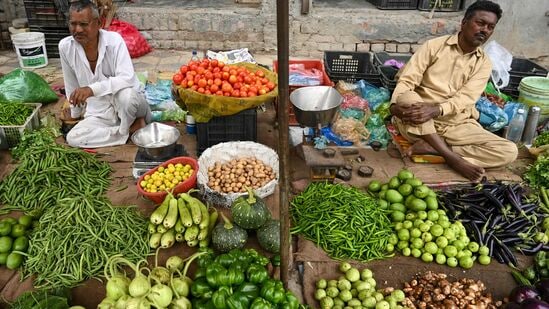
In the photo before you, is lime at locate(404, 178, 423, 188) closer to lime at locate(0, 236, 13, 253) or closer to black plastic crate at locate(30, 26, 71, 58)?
lime at locate(0, 236, 13, 253)

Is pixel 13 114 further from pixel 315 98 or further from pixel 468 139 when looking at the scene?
pixel 468 139

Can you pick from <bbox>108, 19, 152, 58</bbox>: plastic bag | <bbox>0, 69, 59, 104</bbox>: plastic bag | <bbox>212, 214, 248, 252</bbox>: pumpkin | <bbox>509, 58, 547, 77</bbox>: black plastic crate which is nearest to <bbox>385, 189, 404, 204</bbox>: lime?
<bbox>212, 214, 248, 252</bbox>: pumpkin

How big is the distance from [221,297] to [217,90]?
7.21 ft

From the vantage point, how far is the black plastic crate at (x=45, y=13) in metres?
6.84

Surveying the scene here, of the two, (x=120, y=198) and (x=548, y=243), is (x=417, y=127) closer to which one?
(x=548, y=243)

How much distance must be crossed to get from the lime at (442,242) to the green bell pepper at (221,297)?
1716mm

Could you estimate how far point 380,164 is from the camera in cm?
449

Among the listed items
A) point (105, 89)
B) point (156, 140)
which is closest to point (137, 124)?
point (105, 89)

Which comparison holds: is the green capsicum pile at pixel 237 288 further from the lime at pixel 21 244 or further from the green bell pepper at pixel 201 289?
the lime at pixel 21 244

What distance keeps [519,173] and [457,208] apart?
1399 mm

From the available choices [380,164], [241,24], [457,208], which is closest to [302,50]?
[241,24]

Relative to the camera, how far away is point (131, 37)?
7.05 meters

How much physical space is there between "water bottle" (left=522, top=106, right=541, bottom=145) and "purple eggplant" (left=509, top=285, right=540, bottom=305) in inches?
106

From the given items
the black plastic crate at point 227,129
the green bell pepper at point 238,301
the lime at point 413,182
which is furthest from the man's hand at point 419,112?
the green bell pepper at point 238,301
